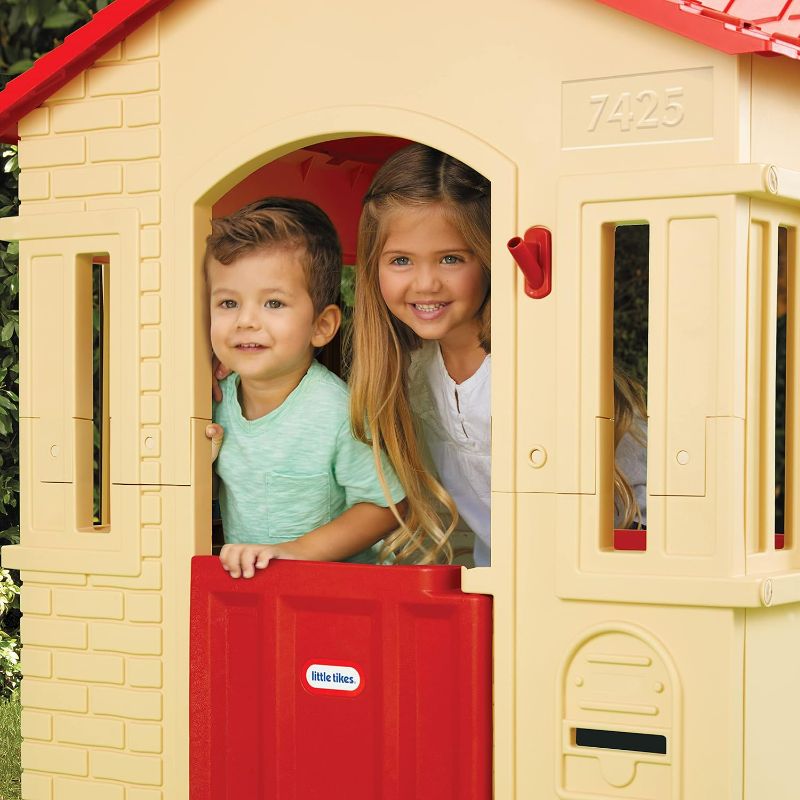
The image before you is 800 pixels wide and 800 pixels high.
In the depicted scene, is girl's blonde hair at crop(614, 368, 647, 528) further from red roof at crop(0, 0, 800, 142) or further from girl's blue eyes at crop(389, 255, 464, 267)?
red roof at crop(0, 0, 800, 142)

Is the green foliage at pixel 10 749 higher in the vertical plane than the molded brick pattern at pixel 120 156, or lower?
lower

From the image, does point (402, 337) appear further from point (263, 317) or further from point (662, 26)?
point (662, 26)

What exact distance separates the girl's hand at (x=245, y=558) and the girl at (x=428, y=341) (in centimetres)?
42

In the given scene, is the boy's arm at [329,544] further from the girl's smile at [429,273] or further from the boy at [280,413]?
the girl's smile at [429,273]

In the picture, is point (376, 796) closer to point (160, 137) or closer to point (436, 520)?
point (436, 520)

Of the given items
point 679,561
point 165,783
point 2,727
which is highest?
point 679,561

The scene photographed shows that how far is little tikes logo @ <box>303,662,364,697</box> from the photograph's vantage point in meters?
3.35

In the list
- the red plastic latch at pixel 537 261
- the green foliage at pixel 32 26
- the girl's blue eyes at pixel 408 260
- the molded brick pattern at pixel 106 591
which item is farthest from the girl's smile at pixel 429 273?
the green foliage at pixel 32 26

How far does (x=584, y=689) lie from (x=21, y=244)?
1.94 m

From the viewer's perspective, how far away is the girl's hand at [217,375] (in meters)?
3.79

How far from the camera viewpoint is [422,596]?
3246mm

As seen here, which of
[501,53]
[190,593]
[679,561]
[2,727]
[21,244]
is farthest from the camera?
[2,727]

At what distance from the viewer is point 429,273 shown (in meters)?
3.62

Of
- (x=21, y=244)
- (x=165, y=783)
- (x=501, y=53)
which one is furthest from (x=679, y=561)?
(x=21, y=244)
